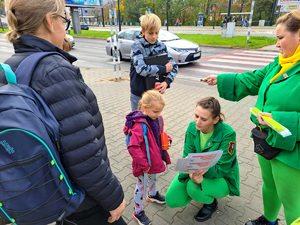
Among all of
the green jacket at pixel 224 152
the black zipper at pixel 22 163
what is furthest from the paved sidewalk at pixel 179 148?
the black zipper at pixel 22 163

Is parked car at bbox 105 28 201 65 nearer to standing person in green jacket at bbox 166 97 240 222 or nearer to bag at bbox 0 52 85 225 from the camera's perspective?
standing person in green jacket at bbox 166 97 240 222

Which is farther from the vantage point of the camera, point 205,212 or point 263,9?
point 263,9

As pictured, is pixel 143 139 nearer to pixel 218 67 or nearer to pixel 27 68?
pixel 27 68

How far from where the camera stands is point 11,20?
1104 mm

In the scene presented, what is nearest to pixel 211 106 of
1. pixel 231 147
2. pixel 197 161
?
pixel 231 147

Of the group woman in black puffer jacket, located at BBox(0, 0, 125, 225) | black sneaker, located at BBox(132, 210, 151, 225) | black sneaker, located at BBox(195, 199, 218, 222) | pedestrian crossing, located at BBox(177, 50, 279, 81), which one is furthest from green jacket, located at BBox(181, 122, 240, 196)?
pedestrian crossing, located at BBox(177, 50, 279, 81)

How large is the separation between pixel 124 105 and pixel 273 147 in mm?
4312

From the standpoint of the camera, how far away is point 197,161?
77.4 inches

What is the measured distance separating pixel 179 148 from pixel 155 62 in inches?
64.1

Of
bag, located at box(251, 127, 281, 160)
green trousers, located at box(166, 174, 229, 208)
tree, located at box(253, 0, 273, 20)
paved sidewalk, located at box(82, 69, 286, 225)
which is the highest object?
tree, located at box(253, 0, 273, 20)

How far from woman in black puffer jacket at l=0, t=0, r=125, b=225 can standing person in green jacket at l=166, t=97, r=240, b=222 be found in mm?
1262

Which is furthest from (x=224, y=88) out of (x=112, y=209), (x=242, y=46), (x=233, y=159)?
(x=242, y=46)

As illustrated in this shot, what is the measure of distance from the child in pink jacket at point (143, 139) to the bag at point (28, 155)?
3.12 ft

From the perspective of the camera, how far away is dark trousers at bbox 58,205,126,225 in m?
1.40
